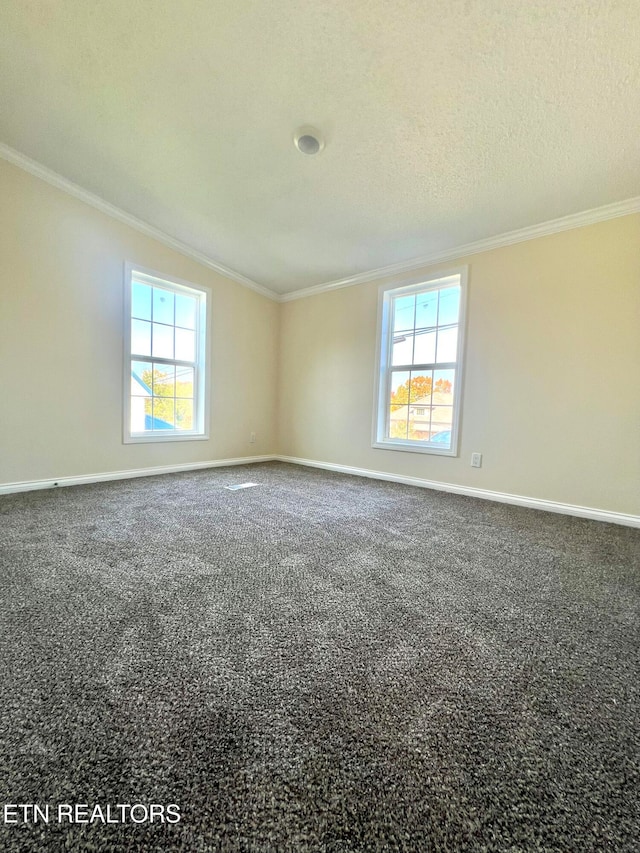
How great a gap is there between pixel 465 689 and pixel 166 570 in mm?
1333

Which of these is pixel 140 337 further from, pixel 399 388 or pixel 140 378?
pixel 399 388

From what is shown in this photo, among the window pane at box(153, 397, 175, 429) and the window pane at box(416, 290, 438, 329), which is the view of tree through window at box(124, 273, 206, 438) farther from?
the window pane at box(416, 290, 438, 329)

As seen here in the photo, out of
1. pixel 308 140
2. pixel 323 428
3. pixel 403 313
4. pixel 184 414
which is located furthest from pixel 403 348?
pixel 184 414

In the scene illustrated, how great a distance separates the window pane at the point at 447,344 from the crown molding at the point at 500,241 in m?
0.71

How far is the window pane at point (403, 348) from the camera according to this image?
371cm

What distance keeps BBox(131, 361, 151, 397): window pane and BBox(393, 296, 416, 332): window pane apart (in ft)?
9.28

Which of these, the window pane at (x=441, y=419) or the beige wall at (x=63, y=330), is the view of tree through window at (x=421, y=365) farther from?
the beige wall at (x=63, y=330)

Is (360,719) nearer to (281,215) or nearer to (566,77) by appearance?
(566,77)

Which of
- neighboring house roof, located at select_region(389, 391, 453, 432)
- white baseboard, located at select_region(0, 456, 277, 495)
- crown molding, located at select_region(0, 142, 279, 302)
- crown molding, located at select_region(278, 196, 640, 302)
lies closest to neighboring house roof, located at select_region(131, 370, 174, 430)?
white baseboard, located at select_region(0, 456, 277, 495)

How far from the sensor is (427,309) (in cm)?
359

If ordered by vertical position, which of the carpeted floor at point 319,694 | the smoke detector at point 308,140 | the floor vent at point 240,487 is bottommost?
the floor vent at point 240,487

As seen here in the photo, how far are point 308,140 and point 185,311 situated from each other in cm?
238

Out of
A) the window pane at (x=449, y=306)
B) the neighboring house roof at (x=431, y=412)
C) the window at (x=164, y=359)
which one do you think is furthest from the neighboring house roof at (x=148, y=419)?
the window pane at (x=449, y=306)

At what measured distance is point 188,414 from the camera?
409 centimetres
